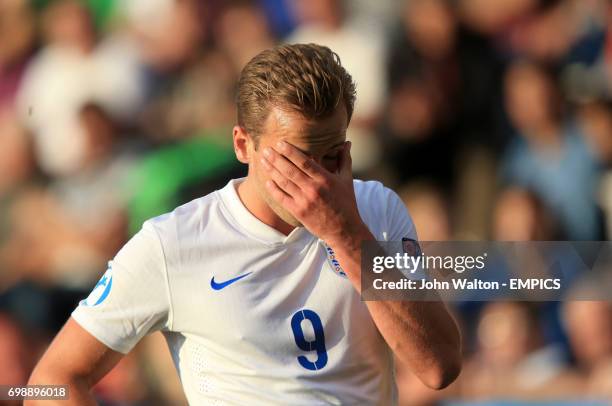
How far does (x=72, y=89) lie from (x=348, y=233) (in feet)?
11.0

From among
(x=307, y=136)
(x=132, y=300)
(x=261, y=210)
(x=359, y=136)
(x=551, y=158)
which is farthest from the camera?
(x=359, y=136)

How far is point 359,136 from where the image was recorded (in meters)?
5.32

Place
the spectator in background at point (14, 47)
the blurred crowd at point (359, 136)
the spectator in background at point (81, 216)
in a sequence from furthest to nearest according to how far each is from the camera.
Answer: the spectator in background at point (14, 47), the spectator in background at point (81, 216), the blurred crowd at point (359, 136)

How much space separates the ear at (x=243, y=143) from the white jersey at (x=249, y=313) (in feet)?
0.64

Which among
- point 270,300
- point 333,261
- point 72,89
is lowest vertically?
point 270,300

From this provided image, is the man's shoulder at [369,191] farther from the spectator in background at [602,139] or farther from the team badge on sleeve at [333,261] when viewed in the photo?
the spectator in background at [602,139]

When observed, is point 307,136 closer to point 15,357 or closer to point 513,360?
point 513,360

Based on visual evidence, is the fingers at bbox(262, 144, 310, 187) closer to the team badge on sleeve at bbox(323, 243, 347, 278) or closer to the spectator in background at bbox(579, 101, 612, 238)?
the team badge on sleeve at bbox(323, 243, 347, 278)

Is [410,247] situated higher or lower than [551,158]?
lower

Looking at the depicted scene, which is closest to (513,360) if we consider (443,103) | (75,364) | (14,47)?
(443,103)

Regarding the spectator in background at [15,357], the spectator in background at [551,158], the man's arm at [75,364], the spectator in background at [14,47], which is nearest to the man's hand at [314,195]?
the man's arm at [75,364]

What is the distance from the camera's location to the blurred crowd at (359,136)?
5.14 meters

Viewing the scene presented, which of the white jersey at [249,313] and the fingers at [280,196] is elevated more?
the fingers at [280,196]

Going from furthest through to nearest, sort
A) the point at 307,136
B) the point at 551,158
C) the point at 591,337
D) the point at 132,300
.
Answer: the point at 551,158
the point at 591,337
the point at 132,300
the point at 307,136
